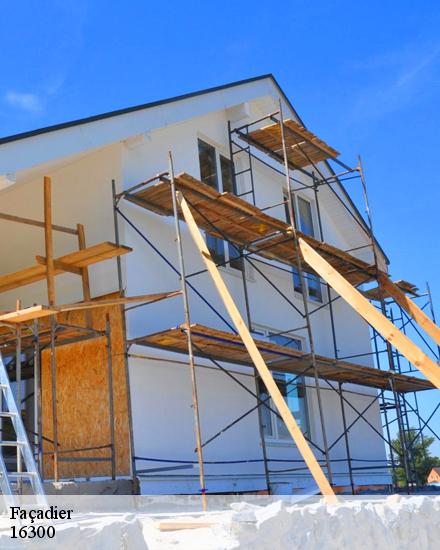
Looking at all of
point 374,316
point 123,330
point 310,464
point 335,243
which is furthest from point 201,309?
point 335,243

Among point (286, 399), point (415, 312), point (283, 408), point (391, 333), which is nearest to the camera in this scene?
point (283, 408)

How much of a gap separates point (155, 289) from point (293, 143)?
16.6ft

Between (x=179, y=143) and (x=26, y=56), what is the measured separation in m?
2.86

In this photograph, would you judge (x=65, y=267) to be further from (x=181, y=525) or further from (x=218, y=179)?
(x=181, y=525)

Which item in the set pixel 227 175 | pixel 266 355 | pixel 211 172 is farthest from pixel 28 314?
pixel 227 175

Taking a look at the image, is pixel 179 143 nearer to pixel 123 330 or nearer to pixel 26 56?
pixel 26 56

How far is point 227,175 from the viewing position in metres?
13.9

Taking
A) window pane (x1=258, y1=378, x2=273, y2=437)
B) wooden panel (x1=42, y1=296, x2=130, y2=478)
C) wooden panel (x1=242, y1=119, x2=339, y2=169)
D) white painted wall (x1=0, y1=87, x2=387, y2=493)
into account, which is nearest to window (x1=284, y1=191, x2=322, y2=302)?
wooden panel (x1=242, y1=119, x2=339, y2=169)

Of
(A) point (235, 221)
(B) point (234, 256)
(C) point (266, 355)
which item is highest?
(A) point (235, 221)

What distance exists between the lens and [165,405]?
1030 centimetres

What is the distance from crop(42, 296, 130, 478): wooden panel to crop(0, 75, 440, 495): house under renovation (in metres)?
0.02

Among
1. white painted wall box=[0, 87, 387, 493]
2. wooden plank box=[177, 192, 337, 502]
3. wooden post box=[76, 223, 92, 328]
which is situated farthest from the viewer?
wooden post box=[76, 223, 92, 328]

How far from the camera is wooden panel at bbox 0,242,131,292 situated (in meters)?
9.75

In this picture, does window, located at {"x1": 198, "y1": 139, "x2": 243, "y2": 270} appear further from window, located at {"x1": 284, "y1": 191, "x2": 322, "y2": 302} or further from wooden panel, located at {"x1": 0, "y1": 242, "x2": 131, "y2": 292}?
wooden panel, located at {"x1": 0, "y1": 242, "x2": 131, "y2": 292}
